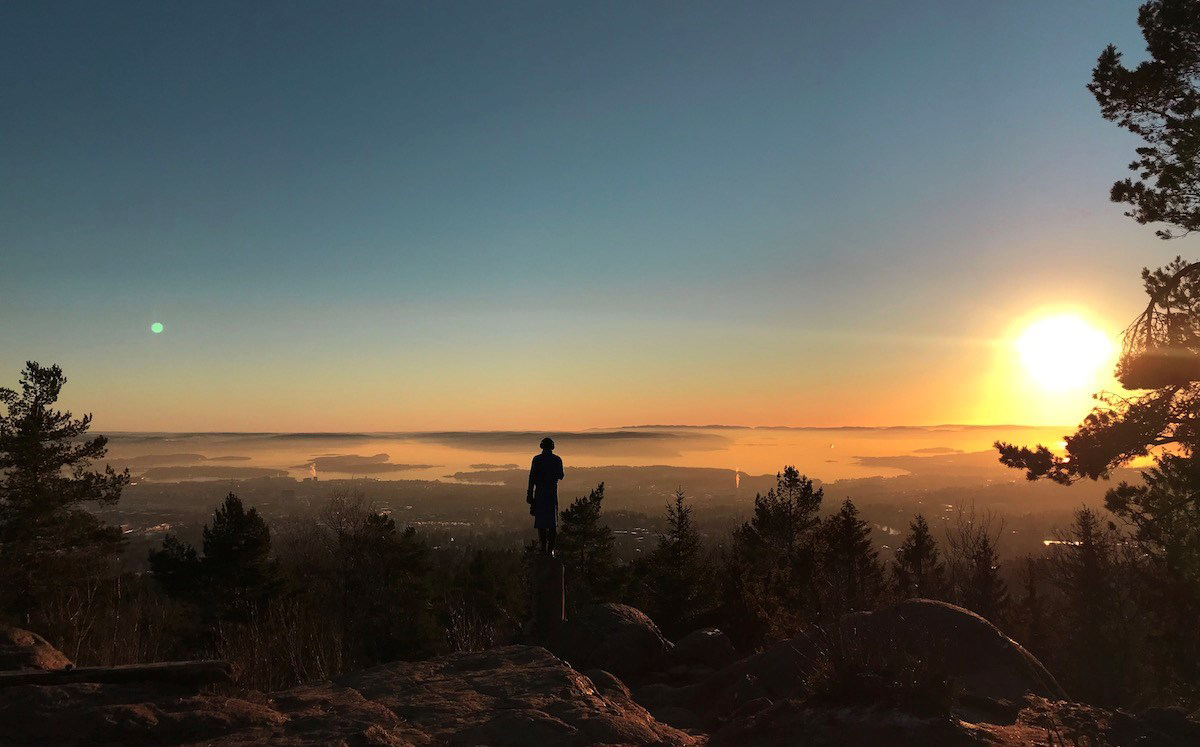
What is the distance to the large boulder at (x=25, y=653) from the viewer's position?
688 cm

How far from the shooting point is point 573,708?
7.15 m

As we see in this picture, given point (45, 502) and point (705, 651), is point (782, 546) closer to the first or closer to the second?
point (705, 651)

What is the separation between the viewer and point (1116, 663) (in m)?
33.5

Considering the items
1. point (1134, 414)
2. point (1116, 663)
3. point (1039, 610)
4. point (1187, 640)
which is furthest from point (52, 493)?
point (1039, 610)

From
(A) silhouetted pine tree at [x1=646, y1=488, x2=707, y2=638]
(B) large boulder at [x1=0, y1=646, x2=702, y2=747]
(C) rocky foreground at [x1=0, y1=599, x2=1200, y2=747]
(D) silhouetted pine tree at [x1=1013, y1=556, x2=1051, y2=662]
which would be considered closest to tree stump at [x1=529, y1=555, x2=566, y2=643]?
(C) rocky foreground at [x1=0, y1=599, x2=1200, y2=747]

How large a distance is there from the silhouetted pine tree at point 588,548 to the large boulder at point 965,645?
3413 centimetres

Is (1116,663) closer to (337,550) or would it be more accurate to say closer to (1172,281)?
(1172,281)

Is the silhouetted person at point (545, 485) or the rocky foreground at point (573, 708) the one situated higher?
the silhouetted person at point (545, 485)

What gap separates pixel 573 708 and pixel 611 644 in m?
5.87

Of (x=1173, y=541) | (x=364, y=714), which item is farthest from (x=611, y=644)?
(x=1173, y=541)

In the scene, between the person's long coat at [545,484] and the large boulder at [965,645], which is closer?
the large boulder at [965,645]

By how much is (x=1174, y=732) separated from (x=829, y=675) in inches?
122

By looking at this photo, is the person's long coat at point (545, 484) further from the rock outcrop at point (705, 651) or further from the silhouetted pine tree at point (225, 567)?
the silhouetted pine tree at point (225, 567)

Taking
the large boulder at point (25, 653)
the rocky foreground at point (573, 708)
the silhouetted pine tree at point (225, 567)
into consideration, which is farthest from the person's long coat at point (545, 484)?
the silhouetted pine tree at point (225, 567)
